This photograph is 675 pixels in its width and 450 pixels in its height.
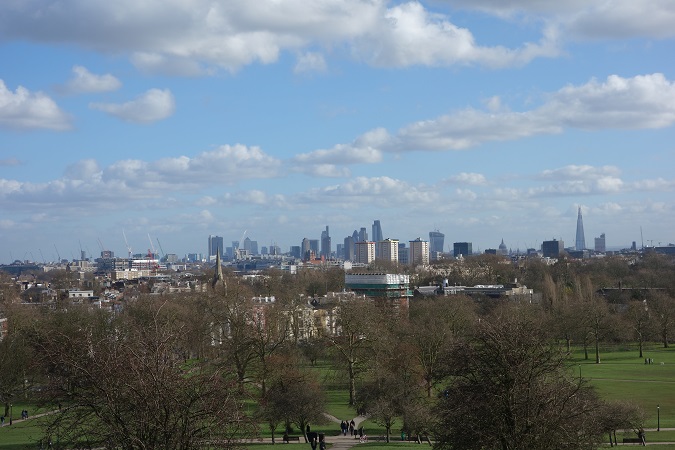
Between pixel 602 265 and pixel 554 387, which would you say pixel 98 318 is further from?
pixel 602 265

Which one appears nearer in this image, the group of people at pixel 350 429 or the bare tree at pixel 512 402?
the bare tree at pixel 512 402

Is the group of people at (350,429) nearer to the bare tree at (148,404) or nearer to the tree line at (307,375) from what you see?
the tree line at (307,375)

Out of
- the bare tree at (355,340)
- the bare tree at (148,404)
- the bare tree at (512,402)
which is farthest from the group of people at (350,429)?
the bare tree at (148,404)

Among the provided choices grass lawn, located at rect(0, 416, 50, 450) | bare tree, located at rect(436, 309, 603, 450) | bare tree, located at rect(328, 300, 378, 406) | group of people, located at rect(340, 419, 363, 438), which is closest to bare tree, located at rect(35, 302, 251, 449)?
bare tree, located at rect(436, 309, 603, 450)

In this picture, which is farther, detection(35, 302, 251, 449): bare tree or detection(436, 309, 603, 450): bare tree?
detection(436, 309, 603, 450): bare tree

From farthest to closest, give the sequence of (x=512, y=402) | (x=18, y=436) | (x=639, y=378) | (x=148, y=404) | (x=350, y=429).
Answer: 1. (x=639, y=378)
2. (x=350, y=429)
3. (x=18, y=436)
4. (x=512, y=402)
5. (x=148, y=404)

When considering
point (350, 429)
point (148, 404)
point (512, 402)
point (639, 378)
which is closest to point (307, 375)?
point (350, 429)

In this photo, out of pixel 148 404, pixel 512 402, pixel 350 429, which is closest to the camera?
pixel 148 404

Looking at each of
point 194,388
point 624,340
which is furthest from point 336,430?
point 624,340

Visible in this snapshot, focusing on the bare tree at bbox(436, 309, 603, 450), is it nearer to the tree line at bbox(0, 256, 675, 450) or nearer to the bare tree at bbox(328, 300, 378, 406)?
the tree line at bbox(0, 256, 675, 450)

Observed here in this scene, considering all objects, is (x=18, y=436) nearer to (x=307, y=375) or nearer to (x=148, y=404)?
(x=307, y=375)

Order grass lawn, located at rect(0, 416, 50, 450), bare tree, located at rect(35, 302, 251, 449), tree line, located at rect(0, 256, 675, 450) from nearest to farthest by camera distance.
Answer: bare tree, located at rect(35, 302, 251, 449) → tree line, located at rect(0, 256, 675, 450) → grass lawn, located at rect(0, 416, 50, 450)

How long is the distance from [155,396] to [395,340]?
43.6m

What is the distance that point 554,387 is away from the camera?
26250mm
